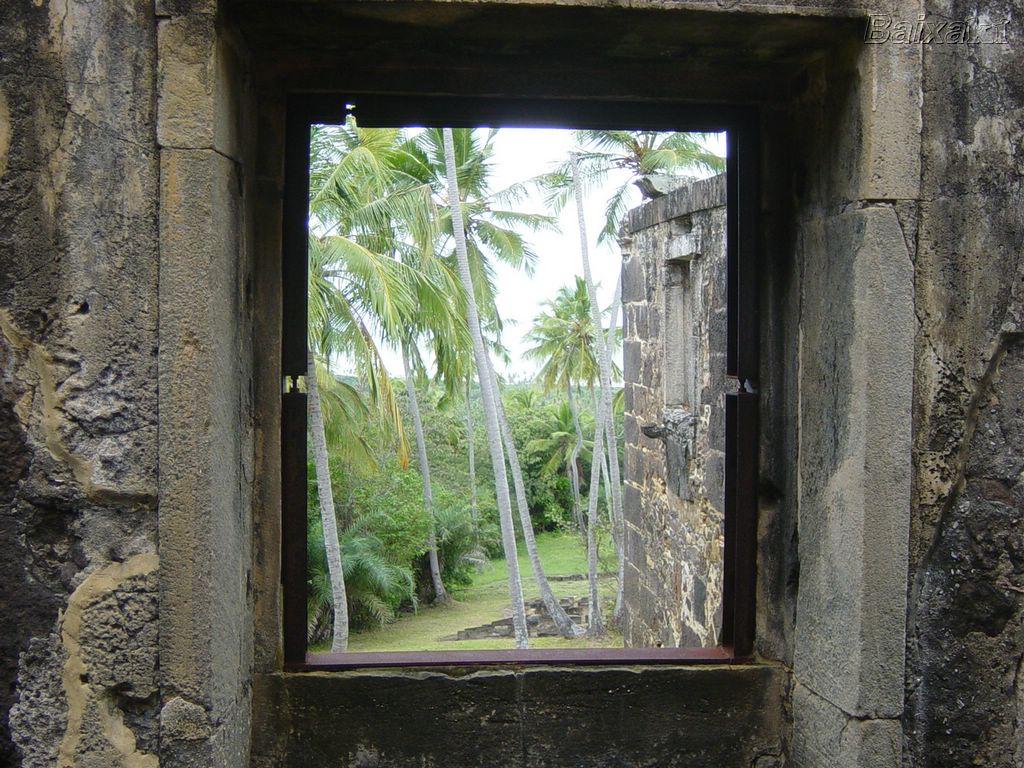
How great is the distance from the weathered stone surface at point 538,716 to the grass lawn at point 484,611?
9.96m

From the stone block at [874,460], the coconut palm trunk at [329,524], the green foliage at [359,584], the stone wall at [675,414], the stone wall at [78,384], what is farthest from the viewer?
the green foliage at [359,584]

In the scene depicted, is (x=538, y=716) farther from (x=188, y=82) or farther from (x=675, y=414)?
(x=675, y=414)

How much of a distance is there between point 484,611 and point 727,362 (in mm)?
17129

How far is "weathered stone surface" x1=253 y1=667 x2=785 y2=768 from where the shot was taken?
2.57m

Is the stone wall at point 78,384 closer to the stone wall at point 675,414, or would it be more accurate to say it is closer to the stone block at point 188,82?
the stone block at point 188,82

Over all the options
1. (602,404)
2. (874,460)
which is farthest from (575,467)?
(874,460)

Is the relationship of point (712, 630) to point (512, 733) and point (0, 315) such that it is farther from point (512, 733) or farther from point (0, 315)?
point (0, 315)

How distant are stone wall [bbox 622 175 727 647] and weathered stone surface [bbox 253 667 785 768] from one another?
3.32 m

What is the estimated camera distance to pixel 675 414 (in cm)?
733

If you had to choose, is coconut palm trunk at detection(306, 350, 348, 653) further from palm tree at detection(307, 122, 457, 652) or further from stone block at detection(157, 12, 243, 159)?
stone block at detection(157, 12, 243, 159)

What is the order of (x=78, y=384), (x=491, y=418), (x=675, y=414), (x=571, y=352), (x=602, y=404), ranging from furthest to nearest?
(x=571, y=352)
(x=602, y=404)
(x=491, y=418)
(x=675, y=414)
(x=78, y=384)

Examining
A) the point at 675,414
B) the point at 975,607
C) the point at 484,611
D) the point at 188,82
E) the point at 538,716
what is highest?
the point at 188,82

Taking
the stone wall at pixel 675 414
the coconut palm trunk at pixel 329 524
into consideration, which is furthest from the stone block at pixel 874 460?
the coconut palm trunk at pixel 329 524

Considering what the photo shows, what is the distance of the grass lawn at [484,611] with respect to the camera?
1605 cm
